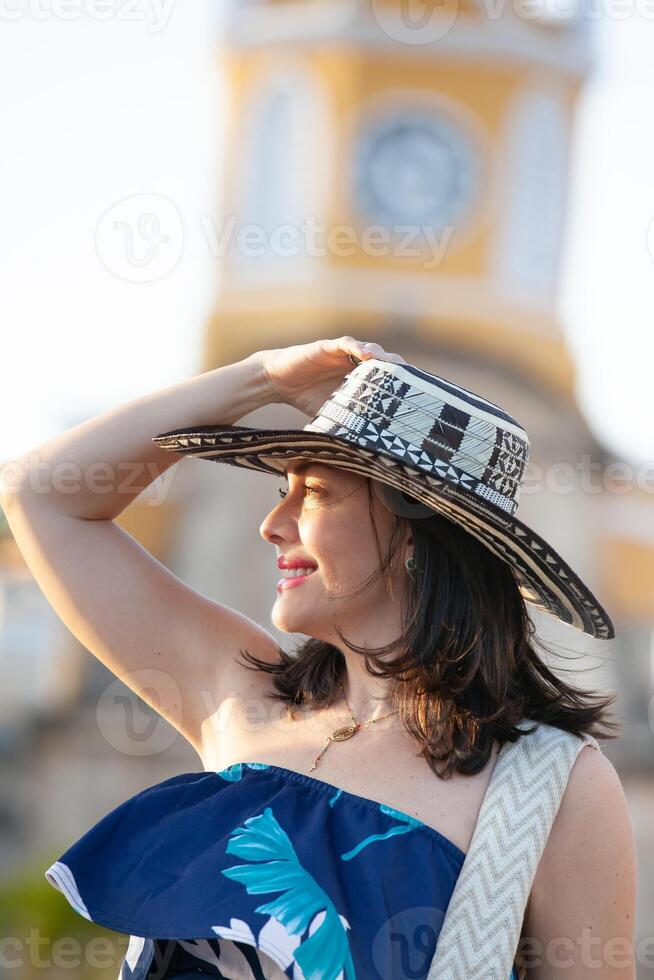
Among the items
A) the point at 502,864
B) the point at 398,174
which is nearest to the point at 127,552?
the point at 502,864

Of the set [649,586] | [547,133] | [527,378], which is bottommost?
[649,586]

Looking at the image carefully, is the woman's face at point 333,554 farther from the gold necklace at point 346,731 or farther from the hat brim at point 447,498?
the gold necklace at point 346,731

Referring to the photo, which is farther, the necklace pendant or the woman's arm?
the woman's arm

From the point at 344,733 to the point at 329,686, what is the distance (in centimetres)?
17

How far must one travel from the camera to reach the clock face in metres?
17.6

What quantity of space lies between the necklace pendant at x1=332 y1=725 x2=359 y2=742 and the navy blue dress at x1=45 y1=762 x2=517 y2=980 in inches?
5.2

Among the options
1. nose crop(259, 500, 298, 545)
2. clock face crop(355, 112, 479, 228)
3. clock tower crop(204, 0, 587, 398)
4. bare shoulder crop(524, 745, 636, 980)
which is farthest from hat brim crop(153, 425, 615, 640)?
clock face crop(355, 112, 479, 228)

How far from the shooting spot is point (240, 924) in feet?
8.19

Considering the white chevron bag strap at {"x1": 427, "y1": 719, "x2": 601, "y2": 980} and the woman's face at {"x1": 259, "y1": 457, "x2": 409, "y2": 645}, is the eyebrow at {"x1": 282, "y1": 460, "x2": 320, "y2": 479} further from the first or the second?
the white chevron bag strap at {"x1": 427, "y1": 719, "x2": 601, "y2": 980}

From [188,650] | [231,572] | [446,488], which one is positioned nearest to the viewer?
[446,488]

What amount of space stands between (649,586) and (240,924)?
16.1 m

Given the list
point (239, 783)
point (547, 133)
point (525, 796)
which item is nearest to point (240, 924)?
point (239, 783)

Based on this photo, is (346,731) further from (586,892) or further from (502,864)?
(586,892)

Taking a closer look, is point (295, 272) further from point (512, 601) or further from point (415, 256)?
point (512, 601)
